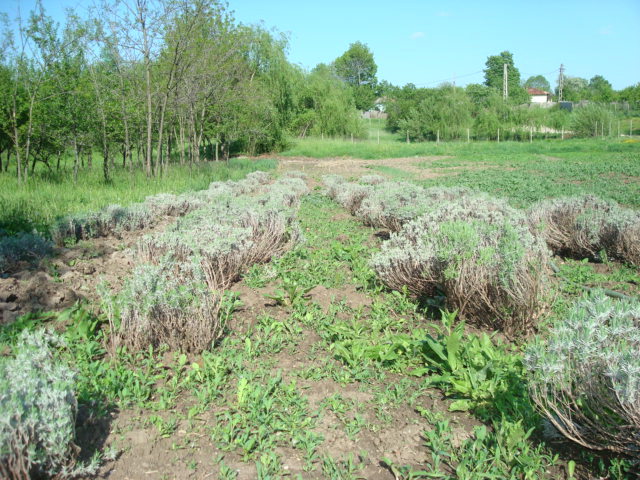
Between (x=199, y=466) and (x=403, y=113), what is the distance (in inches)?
2271

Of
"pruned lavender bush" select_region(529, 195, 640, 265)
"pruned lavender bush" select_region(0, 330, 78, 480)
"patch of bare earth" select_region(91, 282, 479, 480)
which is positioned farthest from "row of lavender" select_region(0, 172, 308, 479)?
"pruned lavender bush" select_region(529, 195, 640, 265)

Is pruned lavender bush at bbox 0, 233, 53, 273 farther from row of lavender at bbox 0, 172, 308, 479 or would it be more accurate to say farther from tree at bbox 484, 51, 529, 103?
tree at bbox 484, 51, 529, 103

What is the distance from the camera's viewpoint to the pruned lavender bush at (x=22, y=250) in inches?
204

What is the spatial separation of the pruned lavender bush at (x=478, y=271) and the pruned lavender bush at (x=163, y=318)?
2099mm

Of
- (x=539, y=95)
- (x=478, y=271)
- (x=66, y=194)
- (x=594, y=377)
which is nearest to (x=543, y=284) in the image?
(x=478, y=271)

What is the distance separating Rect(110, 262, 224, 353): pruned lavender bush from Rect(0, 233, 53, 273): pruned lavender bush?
7.88 feet

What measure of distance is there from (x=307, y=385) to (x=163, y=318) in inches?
49.2

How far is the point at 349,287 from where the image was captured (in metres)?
5.20

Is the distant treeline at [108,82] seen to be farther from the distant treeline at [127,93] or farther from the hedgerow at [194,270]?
the hedgerow at [194,270]

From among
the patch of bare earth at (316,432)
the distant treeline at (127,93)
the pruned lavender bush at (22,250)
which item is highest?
the distant treeline at (127,93)

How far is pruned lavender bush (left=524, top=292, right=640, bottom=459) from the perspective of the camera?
2139 mm

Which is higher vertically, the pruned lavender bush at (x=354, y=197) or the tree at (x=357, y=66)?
the tree at (x=357, y=66)

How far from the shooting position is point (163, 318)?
3578mm

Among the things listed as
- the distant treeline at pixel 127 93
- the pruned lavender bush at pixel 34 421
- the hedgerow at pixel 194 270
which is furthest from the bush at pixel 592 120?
the pruned lavender bush at pixel 34 421
